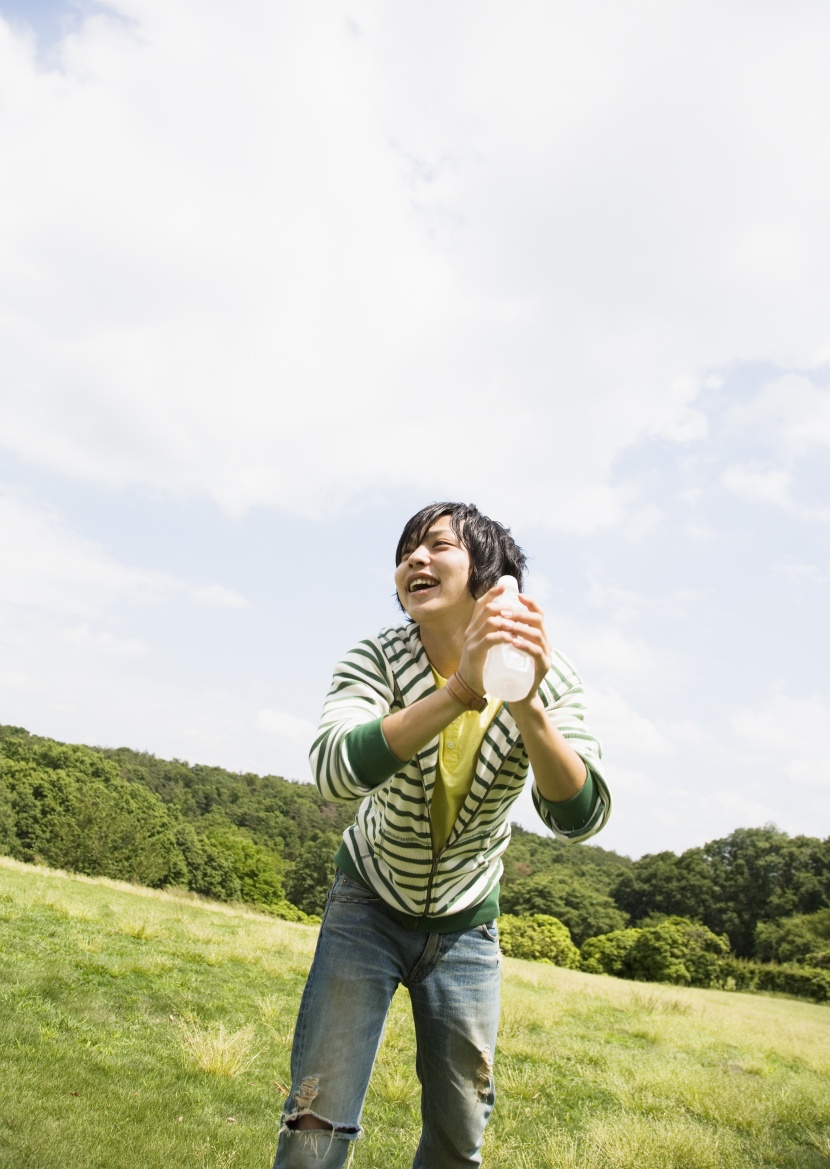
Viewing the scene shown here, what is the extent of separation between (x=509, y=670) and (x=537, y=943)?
164ft

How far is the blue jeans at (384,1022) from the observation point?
2531mm

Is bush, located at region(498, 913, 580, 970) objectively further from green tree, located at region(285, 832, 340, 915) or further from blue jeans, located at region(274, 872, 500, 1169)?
blue jeans, located at region(274, 872, 500, 1169)

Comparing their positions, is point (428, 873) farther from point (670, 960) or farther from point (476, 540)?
point (670, 960)

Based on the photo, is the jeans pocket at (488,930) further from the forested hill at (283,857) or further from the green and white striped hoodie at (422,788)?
the forested hill at (283,857)

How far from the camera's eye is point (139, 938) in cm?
1107

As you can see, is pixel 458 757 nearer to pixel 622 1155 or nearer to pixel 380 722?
pixel 380 722

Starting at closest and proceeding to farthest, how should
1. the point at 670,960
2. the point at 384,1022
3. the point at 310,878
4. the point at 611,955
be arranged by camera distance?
the point at 384,1022, the point at 670,960, the point at 611,955, the point at 310,878

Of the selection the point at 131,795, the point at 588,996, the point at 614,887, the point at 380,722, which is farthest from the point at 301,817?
the point at 380,722

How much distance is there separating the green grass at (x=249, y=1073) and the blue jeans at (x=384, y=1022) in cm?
235

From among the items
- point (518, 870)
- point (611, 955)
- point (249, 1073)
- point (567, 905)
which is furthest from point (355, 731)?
point (518, 870)

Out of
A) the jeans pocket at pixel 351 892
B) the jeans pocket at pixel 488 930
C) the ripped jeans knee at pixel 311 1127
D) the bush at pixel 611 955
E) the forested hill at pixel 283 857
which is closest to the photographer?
the ripped jeans knee at pixel 311 1127

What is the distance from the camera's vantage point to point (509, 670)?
1.94 meters

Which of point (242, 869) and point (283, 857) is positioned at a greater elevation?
point (283, 857)

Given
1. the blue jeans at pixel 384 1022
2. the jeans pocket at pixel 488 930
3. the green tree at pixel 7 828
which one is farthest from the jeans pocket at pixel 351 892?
the green tree at pixel 7 828
